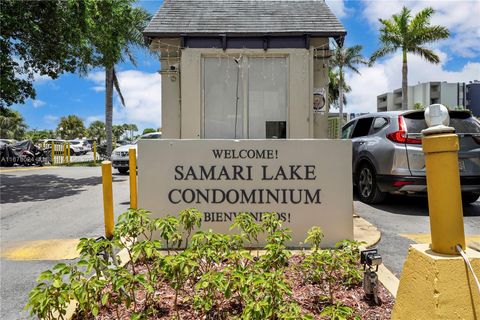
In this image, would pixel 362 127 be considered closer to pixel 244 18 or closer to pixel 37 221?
pixel 244 18

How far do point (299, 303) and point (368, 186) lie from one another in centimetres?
517

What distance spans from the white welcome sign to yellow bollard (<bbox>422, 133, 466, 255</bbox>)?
2205mm

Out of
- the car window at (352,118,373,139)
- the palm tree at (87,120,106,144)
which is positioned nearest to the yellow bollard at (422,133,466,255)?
the car window at (352,118,373,139)

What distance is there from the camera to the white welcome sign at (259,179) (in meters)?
4.25

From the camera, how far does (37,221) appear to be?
21.3 feet

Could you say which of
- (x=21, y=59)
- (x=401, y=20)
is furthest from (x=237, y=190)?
(x=401, y=20)

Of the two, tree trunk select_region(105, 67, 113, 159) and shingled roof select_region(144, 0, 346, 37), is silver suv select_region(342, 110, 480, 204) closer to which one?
shingled roof select_region(144, 0, 346, 37)

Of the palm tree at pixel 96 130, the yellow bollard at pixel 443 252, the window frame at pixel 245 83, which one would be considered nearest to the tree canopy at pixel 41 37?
the window frame at pixel 245 83

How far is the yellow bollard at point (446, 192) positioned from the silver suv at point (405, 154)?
4514mm

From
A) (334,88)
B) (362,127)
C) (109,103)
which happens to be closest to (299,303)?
(362,127)

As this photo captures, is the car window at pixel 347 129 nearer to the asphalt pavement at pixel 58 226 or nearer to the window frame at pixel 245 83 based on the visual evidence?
the asphalt pavement at pixel 58 226

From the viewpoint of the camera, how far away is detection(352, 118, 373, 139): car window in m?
7.61

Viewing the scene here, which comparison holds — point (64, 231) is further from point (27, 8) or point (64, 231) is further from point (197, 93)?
point (27, 8)

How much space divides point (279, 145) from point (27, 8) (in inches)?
360
